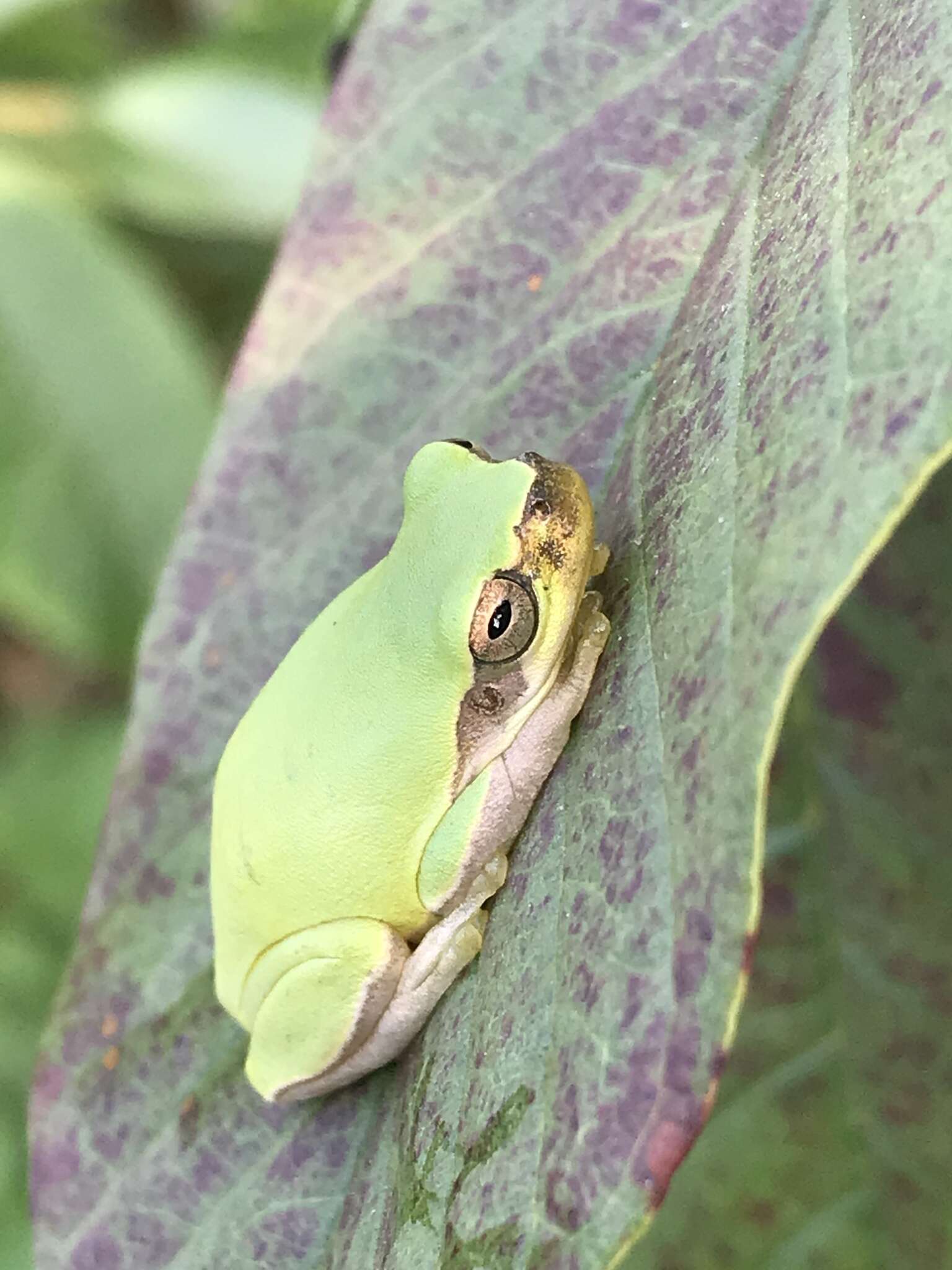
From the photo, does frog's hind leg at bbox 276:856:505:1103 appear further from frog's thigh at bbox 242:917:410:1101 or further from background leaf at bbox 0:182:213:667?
background leaf at bbox 0:182:213:667

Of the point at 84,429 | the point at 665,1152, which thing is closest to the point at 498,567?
the point at 665,1152

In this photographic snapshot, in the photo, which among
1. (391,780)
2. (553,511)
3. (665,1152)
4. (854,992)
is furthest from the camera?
(854,992)

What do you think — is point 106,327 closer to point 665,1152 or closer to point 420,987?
point 420,987

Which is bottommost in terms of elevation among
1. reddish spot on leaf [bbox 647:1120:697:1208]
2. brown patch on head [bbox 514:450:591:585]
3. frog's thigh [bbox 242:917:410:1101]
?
frog's thigh [bbox 242:917:410:1101]

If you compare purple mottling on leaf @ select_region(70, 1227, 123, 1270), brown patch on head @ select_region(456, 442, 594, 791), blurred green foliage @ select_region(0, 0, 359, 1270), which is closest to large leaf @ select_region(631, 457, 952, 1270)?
brown patch on head @ select_region(456, 442, 594, 791)

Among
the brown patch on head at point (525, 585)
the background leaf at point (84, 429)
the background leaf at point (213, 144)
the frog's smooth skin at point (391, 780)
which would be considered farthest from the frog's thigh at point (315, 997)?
the background leaf at point (213, 144)

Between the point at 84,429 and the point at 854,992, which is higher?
the point at 84,429
